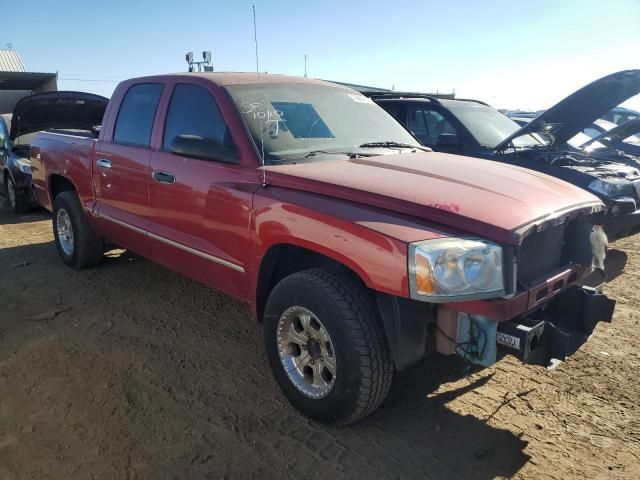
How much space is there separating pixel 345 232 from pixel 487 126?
4.96 metres

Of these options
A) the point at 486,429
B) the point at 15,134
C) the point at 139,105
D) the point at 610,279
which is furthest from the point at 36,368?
the point at 15,134

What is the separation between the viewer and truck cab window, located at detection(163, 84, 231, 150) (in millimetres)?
3424

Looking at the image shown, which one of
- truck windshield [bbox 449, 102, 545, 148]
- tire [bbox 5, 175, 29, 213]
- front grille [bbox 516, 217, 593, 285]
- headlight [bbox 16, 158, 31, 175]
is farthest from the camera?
tire [bbox 5, 175, 29, 213]

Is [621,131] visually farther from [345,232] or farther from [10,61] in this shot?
[10,61]

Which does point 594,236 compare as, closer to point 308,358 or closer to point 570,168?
point 308,358

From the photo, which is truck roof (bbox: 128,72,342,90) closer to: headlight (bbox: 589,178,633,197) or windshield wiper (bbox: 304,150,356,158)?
windshield wiper (bbox: 304,150,356,158)

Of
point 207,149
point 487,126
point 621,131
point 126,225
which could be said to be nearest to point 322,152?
point 207,149

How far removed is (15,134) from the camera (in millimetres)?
8305

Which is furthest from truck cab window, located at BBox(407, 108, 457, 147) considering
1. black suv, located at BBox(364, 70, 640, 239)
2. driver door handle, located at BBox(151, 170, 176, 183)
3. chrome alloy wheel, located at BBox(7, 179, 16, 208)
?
chrome alloy wheel, located at BBox(7, 179, 16, 208)

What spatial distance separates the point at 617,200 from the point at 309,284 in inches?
161

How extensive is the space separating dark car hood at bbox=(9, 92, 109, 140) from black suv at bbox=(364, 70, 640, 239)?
4791mm

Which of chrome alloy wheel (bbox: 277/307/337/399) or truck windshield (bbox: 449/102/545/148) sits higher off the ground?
truck windshield (bbox: 449/102/545/148)

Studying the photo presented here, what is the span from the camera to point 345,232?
2.50 metres

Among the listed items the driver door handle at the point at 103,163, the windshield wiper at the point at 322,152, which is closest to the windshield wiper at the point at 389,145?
the windshield wiper at the point at 322,152
